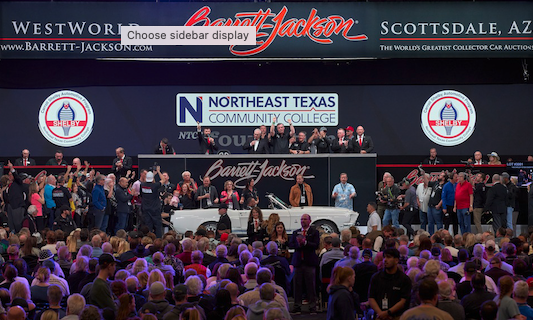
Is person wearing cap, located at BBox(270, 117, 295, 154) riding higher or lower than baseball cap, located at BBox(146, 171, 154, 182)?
→ higher

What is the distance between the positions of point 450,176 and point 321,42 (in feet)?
18.9

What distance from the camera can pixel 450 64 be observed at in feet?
81.8

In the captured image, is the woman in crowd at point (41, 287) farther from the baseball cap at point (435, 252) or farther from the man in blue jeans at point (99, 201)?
the man in blue jeans at point (99, 201)

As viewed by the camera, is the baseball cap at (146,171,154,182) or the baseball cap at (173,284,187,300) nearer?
the baseball cap at (173,284,187,300)

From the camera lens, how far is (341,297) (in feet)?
26.9

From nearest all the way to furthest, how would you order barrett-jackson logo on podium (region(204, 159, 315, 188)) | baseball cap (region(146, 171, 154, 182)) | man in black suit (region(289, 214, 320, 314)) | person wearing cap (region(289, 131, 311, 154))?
1. man in black suit (region(289, 214, 320, 314))
2. baseball cap (region(146, 171, 154, 182))
3. barrett-jackson logo on podium (region(204, 159, 315, 188))
4. person wearing cap (region(289, 131, 311, 154))

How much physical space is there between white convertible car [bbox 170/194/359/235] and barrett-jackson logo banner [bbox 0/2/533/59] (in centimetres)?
644

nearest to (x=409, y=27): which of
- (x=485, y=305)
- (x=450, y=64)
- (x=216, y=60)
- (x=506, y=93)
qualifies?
(x=450, y=64)

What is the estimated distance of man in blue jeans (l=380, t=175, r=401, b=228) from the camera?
19828 millimetres

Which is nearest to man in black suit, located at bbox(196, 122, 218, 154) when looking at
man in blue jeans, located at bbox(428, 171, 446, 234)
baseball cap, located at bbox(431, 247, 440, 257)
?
man in blue jeans, located at bbox(428, 171, 446, 234)

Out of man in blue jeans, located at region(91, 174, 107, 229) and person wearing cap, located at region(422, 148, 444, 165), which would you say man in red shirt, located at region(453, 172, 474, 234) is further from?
man in blue jeans, located at region(91, 174, 107, 229)

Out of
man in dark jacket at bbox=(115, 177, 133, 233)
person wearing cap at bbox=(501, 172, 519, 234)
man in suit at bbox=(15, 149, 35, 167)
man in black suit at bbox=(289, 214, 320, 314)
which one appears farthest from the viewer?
man in suit at bbox=(15, 149, 35, 167)

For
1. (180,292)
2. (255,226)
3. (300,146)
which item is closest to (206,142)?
(300,146)

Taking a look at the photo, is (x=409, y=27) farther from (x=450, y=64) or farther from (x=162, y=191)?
(x=162, y=191)
